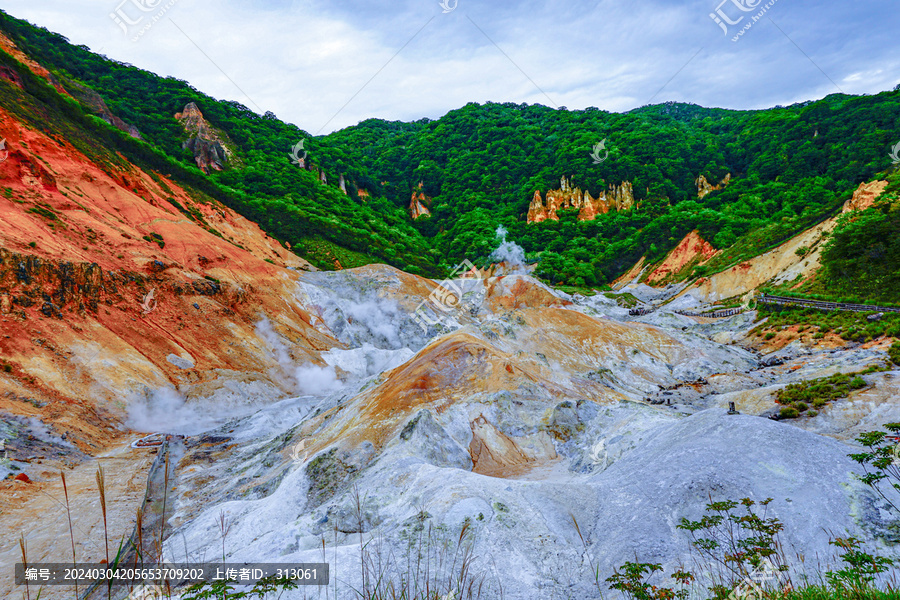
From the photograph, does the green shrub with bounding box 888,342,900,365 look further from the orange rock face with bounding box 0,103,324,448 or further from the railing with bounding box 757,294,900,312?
the orange rock face with bounding box 0,103,324,448

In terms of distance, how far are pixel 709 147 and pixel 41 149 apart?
359 ft

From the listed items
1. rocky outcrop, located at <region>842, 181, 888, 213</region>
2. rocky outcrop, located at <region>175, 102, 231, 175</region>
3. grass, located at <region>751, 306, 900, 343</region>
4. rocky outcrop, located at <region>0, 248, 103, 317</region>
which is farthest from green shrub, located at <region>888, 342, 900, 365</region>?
rocky outcrop, located at <region>175, 102, 231, 175</region>

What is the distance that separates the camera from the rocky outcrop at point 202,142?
6247cm

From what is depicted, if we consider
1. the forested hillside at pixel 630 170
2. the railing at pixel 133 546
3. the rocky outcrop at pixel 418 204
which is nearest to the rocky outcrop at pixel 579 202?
the forested hillside at pixel 630 170

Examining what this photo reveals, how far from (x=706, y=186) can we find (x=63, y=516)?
345 feet

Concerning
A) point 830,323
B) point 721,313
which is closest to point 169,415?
point 830,323

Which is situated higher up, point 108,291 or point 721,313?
point 108,291

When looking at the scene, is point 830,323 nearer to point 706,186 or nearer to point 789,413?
point 789,413

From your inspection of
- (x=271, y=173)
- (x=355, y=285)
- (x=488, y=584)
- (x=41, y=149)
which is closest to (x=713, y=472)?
(x=488, y=584)

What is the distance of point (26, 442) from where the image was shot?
16859 mm

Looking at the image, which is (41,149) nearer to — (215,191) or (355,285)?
(215,191)

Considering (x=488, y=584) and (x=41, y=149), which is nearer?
(x=488, y=584)

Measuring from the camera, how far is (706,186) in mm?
90000

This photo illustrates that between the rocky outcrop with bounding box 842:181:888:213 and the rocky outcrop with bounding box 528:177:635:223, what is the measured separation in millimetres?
46393
